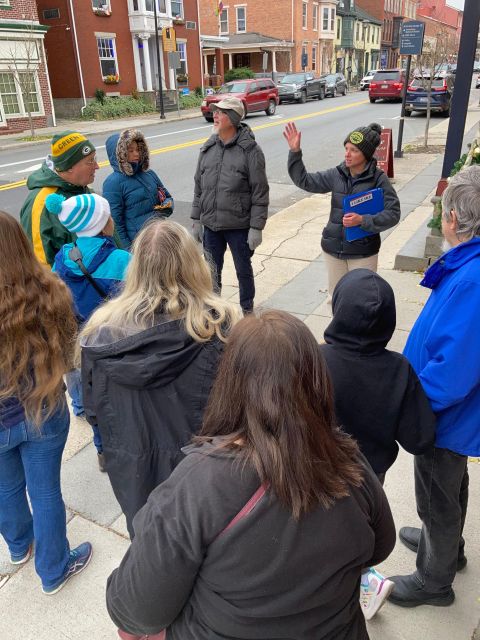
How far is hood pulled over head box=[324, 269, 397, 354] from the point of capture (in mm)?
1607

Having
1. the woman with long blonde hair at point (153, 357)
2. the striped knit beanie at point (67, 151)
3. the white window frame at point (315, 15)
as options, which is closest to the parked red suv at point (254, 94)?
the striped knit beanie at point (67, 151)

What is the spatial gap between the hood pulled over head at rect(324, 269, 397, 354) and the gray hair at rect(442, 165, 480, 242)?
0.51 m

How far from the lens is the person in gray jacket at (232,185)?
437 cm

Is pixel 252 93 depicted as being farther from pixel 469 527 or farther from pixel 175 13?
pixel 469 527

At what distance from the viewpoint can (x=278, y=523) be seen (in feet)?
3.55

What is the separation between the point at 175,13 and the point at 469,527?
1376 inches

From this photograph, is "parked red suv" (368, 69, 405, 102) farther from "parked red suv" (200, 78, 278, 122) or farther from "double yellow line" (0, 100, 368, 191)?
"parked red suv" (200, 78, 278, 122)

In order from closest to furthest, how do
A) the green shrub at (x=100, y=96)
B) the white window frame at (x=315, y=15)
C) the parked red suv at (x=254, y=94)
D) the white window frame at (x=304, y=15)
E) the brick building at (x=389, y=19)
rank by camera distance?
the parked red suv at (x=254, y=94) → the green shrub at (x=100, y=96) → the white window frame at (x=304, y=15) → the white window frame at (x=315, y=15) → the brick building at (x=389, y=19)

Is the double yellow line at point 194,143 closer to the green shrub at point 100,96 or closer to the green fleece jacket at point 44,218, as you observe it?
the green fleece jacket at point 44,218

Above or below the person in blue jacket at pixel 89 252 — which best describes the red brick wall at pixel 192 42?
above

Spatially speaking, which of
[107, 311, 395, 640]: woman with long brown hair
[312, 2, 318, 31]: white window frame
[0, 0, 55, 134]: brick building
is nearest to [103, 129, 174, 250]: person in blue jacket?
[107, 311, 395, 640]: woman with long brown hair

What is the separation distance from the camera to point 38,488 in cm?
223

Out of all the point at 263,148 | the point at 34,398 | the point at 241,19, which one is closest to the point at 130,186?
the point at 34,398

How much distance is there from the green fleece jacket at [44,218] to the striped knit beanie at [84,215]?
463 millimetres
